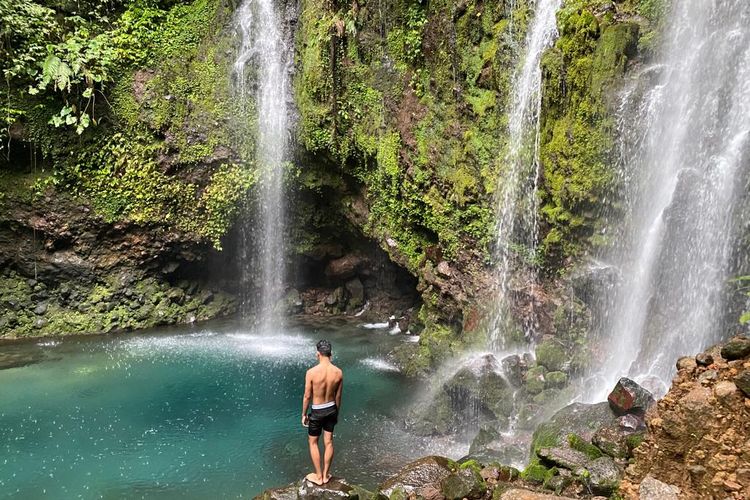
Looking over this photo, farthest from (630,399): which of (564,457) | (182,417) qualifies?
(182,417)

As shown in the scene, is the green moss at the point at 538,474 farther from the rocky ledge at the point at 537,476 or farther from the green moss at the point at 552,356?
the green moss at the point at 552,356

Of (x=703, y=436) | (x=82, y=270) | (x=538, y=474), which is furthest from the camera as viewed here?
(x=82, y=270)

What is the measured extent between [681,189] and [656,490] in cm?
609

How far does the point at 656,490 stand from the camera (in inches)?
160

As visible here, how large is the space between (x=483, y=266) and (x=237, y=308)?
8.81 m

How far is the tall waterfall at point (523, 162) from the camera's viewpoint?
10.4 metres

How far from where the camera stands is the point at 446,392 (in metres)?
10.1

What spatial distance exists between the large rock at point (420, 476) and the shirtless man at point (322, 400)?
2.35 feet

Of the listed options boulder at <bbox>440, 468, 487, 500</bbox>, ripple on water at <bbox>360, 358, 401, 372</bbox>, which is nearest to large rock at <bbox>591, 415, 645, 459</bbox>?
boulder at <bbox>440, 468, 487, 500</bbox>

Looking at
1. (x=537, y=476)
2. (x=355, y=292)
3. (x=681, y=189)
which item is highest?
(x=681, y=189)

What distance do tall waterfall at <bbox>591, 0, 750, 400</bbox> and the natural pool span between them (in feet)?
14.0

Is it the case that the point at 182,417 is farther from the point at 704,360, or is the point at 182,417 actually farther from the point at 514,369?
the point at 704,360

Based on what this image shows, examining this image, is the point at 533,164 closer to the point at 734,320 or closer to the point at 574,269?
the point at 574,269

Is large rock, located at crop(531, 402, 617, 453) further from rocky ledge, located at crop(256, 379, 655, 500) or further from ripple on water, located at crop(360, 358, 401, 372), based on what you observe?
ripple on water, located at crop(360, 358, 401, 372)
